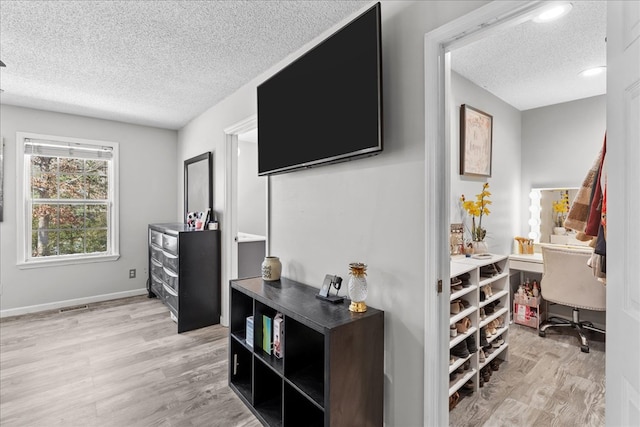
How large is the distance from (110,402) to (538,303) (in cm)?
378

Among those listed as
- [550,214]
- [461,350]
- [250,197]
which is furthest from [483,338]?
[250,197]

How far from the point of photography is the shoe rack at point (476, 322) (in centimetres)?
200

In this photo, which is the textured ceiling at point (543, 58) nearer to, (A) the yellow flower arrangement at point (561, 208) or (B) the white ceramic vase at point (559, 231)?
(A) the yellow flower arrangement at point (561, 208)

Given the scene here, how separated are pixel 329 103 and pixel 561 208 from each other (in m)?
3.07

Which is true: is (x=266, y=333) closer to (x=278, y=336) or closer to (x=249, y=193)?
(x=278, y=336)

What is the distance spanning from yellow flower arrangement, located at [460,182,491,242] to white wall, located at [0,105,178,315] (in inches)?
157

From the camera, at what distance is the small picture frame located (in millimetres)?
2838

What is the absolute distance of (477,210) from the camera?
291 cm

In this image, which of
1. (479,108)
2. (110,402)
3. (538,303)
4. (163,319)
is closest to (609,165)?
(479,108)

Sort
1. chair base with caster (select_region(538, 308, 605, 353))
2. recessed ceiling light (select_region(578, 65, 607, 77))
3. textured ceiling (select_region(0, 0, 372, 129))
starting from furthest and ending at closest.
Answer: chair base with caster (select_region(538, 308, 605, 353))
recessed ceiling light (select_region(578, 65, 607, 77))
textured ceiling (select_region(0, 0, 372, 129))

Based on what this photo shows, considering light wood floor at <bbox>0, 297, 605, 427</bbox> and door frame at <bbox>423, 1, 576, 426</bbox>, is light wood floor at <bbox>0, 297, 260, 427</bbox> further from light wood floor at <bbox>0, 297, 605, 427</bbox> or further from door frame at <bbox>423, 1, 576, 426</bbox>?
door frame at <bbox>423, 1, 576, 426</bbox>

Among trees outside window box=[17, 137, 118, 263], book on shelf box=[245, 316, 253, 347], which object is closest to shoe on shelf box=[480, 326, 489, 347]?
book on shelf box=[245, 316, 253, 347]

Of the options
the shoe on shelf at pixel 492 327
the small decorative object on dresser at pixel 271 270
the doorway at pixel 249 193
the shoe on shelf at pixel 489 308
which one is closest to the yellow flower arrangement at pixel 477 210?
the shoe on shelf at pixel 489 308

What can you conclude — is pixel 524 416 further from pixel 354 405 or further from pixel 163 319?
pixel 163 319
